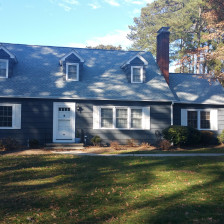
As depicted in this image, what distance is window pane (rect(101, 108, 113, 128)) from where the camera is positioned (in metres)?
17.7

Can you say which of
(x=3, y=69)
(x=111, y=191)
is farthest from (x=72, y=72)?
(x=111, y=191)

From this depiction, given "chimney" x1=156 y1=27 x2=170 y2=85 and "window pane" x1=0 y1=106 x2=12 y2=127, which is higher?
"chimney" x1=156 y1=27 x2=170 y2=85

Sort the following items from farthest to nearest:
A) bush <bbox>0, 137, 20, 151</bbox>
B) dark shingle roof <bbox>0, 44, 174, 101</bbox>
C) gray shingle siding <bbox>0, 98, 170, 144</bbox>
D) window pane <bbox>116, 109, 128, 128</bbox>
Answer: window pane <bbox>116, 109, 128, 128</bbox>, dark shingle roof <bbox>0, 44, 174, 101</bbox>, gray shingle siding <bbox>0, 98, 170, 144</bbox>, bush <bbox>0, 137, 20, 151</bbox>

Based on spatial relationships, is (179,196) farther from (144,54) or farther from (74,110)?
(144,54)

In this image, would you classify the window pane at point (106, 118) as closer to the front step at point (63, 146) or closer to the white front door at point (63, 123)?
the white front door at point (63, 123)

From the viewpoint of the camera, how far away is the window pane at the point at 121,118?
17.9 meters

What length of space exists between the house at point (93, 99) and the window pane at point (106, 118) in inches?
1.5

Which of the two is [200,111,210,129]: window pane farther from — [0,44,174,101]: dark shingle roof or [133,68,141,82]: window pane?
[133,68,141,82]: window pane

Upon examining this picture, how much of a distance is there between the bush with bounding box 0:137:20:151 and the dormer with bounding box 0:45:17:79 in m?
4.51

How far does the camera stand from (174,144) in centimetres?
1706

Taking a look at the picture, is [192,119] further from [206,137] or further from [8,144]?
[8,144]

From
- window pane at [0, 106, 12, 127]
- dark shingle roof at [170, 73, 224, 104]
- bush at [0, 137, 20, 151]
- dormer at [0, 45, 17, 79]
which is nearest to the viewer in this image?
bush at [0, 137, 20, 151]

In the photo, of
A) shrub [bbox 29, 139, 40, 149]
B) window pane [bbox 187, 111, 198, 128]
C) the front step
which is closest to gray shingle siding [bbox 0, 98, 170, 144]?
shrub [bbox 29, 139, 40, 149]

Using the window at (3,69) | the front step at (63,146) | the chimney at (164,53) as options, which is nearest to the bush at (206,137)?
the chimney at (164,53)
